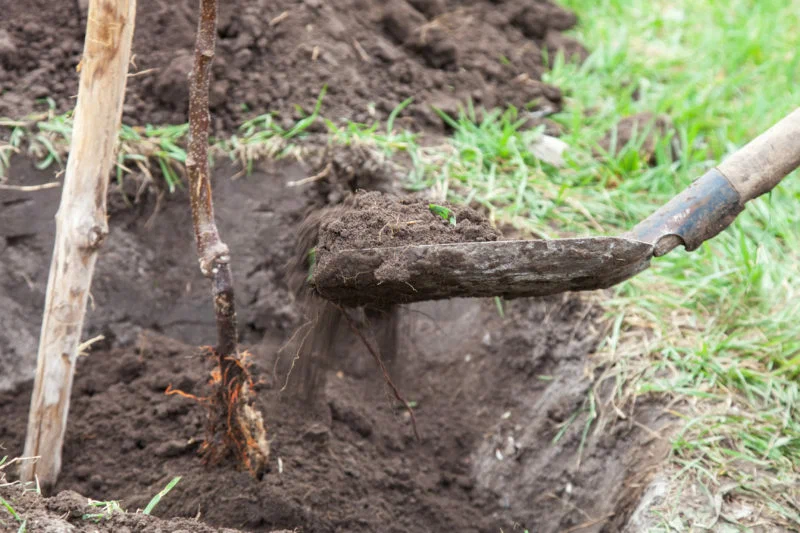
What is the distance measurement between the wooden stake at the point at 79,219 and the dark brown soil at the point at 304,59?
31.7 inches

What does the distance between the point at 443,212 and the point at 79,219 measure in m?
1.03

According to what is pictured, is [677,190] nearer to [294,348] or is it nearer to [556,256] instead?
[556,256]

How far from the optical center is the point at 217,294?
2330mm

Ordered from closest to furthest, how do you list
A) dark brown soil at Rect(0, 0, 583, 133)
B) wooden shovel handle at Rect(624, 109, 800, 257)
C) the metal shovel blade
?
the metal shovel blade
wooden shovel handle at Rect(624, 109, 800, 257)
dark brown soil at Rect(0, 0, 583, 133)

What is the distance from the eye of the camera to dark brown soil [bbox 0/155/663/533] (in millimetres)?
2547

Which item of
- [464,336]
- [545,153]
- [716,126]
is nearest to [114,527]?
[464,336]

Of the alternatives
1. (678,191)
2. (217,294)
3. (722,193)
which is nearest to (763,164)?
(722,193)

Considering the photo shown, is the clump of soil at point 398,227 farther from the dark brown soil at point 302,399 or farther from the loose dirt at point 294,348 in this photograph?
the dark brown soil at point 302,399

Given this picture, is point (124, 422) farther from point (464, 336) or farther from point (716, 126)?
point (716, 126)

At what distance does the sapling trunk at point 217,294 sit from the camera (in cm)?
219

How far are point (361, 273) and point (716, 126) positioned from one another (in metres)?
2.54

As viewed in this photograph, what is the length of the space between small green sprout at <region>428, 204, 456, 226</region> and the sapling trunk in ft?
2.02

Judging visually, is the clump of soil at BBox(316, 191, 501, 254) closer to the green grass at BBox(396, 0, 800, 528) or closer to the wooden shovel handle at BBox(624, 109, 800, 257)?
the wooden shovel handle at BBox(624, 109, 800, 257)

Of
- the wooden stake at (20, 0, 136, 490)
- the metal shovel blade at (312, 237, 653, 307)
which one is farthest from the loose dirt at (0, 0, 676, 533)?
the wooden stake at (20, 0, 136, 490)
